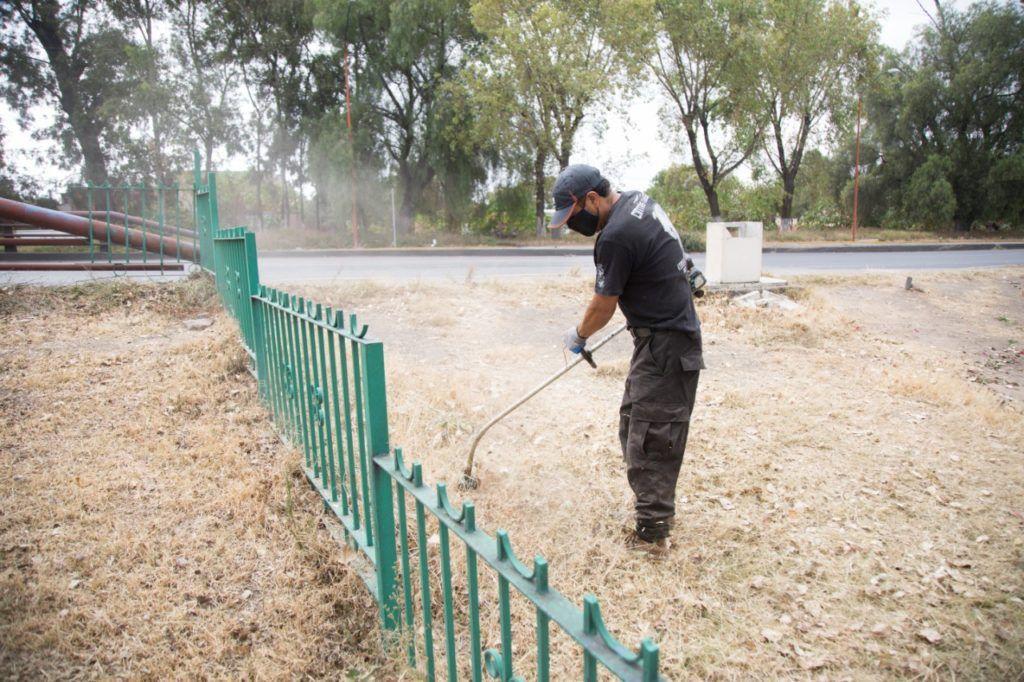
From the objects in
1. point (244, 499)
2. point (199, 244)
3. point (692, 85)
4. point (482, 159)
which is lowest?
point (244, 499)

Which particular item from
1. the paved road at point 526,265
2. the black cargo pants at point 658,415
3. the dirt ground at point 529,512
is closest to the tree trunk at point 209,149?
the paved road at point 526,265

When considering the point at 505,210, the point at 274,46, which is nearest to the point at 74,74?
the point at 274,46

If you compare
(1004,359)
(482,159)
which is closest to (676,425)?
(1004,359)

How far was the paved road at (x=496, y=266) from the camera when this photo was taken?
28.2 feet

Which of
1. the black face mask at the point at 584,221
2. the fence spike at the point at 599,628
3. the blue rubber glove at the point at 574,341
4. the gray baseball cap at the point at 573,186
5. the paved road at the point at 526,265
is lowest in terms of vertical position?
the fence spike at the point at 599,628

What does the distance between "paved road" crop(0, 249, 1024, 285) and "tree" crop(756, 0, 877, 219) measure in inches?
347

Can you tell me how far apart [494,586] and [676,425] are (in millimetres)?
1106

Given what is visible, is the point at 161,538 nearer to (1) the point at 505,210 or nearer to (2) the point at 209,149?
(1) the point at 505,210

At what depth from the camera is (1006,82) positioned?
2631 cm

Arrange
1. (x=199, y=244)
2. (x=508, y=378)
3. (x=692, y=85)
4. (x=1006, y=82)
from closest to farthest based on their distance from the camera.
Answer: (x=508, y=378), (x=199, y=244), (x=692, y=85), (x=1006, y=82)

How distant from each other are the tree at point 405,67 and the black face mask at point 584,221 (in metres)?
20.0

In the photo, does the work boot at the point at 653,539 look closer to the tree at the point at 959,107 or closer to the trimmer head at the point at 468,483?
the trimmer head at the point at 468,483

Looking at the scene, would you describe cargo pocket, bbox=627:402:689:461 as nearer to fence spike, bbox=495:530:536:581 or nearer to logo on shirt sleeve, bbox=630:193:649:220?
logo on shirt sleeve, bbox=630:193:649:220

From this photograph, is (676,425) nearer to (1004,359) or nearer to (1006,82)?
(1004,359)
